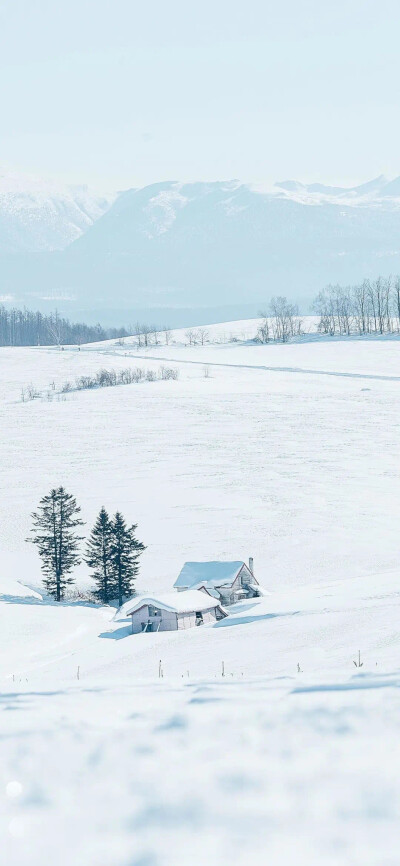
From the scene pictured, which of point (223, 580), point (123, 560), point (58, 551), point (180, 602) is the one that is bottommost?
point (180, 602)

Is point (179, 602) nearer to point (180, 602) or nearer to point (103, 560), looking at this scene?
point (180, 602)

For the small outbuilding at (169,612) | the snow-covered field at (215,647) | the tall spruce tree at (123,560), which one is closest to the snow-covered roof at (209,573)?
the snow-covered field at (215,647)

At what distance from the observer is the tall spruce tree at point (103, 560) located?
46781 millimetres

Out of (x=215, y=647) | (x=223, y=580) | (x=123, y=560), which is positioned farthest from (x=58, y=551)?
(x=215, y=647)

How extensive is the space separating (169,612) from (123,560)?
10.1 m

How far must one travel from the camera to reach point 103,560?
155 ft

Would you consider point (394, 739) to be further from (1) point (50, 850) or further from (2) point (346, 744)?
(1) point (50, 850)

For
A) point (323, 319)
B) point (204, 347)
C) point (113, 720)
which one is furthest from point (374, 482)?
point (323, 319)

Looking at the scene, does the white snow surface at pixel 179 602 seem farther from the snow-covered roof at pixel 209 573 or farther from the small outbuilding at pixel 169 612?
the snow-covered roof at pixel 209 573

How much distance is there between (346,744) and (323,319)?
7440 inches

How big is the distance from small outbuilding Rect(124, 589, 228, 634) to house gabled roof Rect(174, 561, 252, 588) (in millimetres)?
3411

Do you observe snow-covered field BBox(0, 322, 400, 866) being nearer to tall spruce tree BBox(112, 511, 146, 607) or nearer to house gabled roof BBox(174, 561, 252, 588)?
tall spruce tree BBox(112, 511, 146, 607)

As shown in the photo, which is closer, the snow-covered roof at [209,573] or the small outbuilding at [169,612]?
the small outbuilding at [169,612]

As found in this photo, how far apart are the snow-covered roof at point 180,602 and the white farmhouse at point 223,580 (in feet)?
8.47
